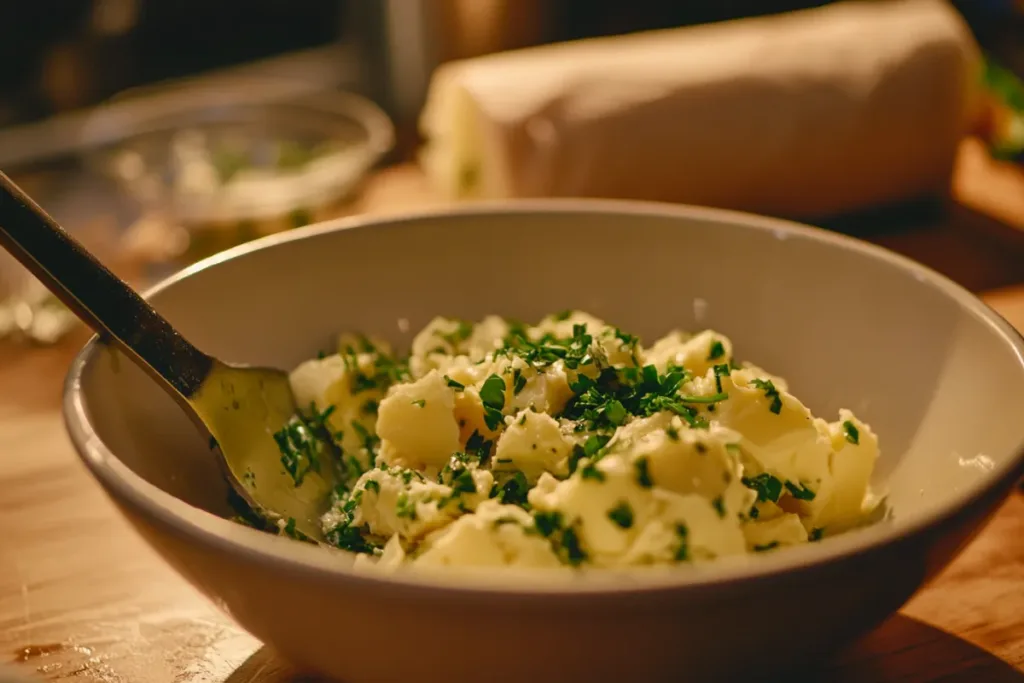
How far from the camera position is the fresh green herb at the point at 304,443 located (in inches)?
31.5

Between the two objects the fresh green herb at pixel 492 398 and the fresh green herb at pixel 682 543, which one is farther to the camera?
the fresh green herb at pixel 492 398

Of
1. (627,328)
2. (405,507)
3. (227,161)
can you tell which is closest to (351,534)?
(405,507)

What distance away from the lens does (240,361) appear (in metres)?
0.90

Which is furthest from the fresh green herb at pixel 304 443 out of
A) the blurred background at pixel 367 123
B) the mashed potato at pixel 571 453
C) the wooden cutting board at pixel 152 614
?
the blurred background at pixel 367 123

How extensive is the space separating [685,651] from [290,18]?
80.1 inches

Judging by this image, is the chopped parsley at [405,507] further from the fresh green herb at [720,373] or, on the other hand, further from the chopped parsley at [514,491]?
the fresh green herb at [720,373]

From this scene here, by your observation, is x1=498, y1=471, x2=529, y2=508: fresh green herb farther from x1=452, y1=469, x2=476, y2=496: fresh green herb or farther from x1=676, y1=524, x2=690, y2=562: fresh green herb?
x1=676, y1=524, x2=690, y2=562: fresh green herb

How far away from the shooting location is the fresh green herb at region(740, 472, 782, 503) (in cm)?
68

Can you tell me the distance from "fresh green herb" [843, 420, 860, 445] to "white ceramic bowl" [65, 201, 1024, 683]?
6cm

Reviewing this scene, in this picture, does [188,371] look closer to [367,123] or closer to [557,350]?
[557,350]

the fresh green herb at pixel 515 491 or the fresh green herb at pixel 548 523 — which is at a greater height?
the fresh green herb at pixel 548 523

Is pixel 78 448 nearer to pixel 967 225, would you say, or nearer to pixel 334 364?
pixel 334 364

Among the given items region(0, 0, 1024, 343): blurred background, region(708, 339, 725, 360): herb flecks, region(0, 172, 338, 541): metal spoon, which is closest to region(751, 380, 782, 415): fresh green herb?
region(708, 339, 725, 360): herb flecks

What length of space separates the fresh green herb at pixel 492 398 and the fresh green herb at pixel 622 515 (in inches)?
7.3
